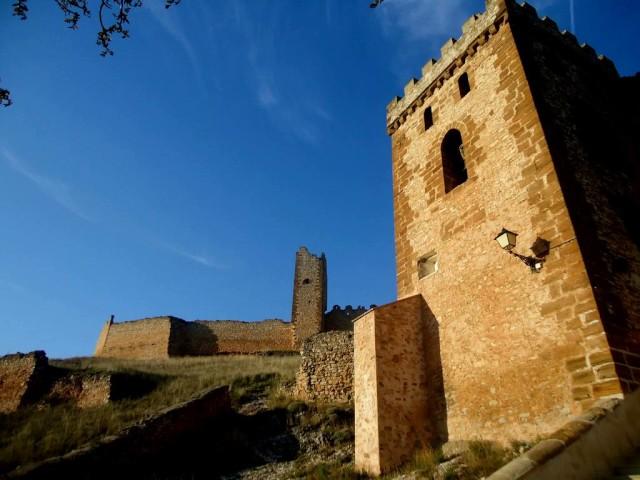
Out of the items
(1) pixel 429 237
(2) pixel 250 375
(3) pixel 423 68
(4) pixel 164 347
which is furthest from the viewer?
(4) pixel 164 347

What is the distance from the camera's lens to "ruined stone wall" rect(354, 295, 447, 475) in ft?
25.9

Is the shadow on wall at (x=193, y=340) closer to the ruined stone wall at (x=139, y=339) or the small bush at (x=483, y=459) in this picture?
the ruined stone wall at (x=139, y=339)

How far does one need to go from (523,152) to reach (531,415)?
4.48 meters

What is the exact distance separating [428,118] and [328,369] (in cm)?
990

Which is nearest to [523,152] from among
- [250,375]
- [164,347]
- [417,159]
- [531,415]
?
[417,159]

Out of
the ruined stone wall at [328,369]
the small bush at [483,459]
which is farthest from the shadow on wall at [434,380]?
the ruined stone wall at [328,369]

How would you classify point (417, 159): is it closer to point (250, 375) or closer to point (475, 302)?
point (475, 302)

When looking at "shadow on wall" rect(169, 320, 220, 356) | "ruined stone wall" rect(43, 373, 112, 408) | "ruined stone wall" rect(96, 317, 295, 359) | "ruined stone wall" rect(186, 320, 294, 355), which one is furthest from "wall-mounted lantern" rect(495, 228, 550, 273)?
"shadow on wall" rect(169, 320, 220, 356)

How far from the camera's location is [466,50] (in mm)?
10586

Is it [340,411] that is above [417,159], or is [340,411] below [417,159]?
below

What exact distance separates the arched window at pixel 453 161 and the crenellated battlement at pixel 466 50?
1694 millimetres

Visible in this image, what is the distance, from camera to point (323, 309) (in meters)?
41.6

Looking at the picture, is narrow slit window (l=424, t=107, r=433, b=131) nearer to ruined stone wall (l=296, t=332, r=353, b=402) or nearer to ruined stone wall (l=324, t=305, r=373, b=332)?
ruined stone wall (l=296, t=332, r=353, b=402)

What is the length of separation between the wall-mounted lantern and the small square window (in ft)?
7.16
